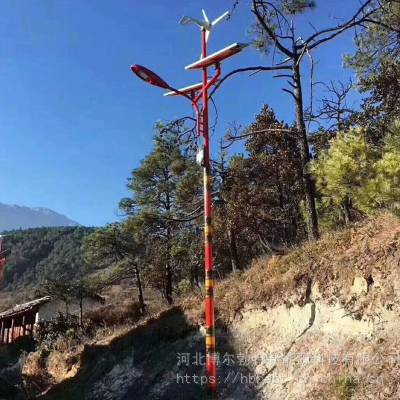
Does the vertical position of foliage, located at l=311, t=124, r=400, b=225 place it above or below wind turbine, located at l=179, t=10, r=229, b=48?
below

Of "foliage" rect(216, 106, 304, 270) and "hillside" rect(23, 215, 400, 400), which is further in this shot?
"foliage" rect(216, 106, 304, 270)

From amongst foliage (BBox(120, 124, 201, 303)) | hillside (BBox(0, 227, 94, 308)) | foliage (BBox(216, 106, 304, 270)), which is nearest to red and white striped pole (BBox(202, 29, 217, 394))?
foliage (BBox(216, 106, 304, 270))

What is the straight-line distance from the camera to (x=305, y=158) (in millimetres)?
13281

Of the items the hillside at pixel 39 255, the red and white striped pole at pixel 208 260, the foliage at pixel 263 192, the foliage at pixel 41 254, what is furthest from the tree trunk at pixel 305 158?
the foliage at pixel 41 254

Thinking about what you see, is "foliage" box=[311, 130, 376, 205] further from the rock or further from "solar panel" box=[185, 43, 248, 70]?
"solar panel" box=[185, 43, 248, 70]

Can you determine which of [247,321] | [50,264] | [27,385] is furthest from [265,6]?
[50,264]

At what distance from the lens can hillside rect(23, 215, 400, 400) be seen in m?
7.42

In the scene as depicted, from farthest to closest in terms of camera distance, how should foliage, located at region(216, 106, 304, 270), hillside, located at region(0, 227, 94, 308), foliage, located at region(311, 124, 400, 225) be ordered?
hillside, located at region(0, 227, 94, 308) → foliage, located at region(216, 106, 304, 270) → foliage, located at region(311, 124, 400, 225)

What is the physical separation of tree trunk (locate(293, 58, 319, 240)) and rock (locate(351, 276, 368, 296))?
411 cm

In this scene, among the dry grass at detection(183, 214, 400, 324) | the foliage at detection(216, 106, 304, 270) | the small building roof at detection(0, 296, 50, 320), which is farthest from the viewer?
the small building roof at detection(0, 296, 50, 320)

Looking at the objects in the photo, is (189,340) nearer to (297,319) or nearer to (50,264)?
(297,319)

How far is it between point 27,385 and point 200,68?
1173 cm

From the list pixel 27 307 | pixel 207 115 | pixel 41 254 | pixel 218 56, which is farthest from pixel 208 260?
pixel 41 254

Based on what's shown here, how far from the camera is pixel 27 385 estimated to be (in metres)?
15.3
